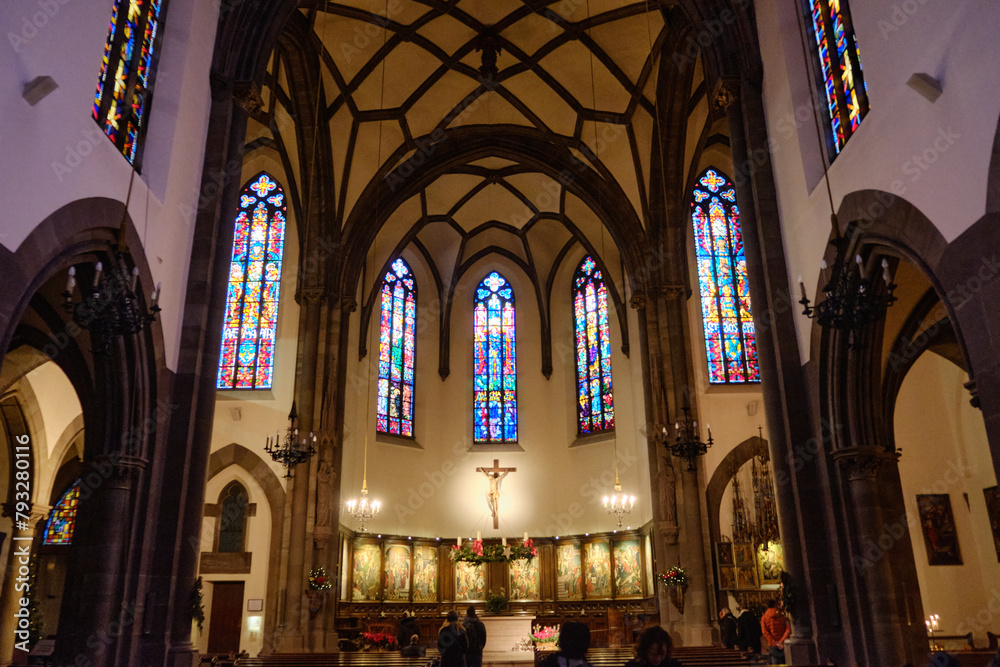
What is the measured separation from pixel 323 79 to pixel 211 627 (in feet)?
46.3

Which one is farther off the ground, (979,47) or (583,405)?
(583,405)

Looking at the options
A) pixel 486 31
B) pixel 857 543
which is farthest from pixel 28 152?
pixel 486 31

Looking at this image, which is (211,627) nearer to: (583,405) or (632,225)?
(583,405)

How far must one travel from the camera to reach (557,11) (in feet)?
64.3

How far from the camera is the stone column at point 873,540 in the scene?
9.98 metres

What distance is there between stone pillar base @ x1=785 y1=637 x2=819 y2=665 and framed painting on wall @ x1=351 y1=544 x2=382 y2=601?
1484cm

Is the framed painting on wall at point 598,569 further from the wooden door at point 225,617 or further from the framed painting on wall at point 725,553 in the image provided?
the wooden door at point 225,617

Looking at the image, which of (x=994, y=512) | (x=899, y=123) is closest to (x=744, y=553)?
(x=994, y=512)

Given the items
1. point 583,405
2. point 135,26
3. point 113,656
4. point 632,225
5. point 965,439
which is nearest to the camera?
point 113,656

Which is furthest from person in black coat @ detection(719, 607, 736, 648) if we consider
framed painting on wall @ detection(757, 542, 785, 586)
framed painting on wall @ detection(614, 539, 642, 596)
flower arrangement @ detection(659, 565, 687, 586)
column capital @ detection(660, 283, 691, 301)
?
column capital @ detection(660, 283, 691, 301)

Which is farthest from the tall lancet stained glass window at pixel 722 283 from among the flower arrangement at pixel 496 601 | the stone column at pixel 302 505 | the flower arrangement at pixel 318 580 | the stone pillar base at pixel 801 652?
the stone pillar base at pixel 801 652

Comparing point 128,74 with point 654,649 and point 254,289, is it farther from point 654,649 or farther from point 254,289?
point 254,289

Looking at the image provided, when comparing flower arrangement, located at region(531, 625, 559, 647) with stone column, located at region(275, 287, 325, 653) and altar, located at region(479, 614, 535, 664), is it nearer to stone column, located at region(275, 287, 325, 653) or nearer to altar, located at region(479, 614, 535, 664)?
altar, located at region(479, 614, 535, 664)

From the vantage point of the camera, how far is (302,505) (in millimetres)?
19250
